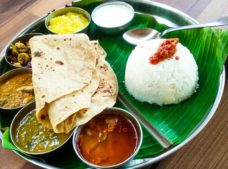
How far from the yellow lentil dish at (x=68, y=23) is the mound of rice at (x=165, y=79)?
0.54 metres

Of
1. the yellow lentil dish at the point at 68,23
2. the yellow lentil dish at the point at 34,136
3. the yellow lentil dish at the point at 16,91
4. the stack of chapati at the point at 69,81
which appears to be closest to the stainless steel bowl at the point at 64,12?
the yellow lentil dish at the point at 68,23

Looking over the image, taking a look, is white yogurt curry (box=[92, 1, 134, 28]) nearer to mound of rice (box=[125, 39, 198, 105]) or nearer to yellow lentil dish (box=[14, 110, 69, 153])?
mound of rice (box=[125, 39, 198, 105])

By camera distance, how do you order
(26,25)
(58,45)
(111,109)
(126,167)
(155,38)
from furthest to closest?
(26,25) → (155,38) → (58,45) → (111,109) → (126,167)

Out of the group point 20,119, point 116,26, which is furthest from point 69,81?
point 116,26

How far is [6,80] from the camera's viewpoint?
77.4 inches

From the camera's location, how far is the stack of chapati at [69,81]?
164cm

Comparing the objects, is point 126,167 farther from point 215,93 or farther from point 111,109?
point 215,93

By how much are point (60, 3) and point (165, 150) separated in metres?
1.49

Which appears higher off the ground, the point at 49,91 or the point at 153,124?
the point at 49,91

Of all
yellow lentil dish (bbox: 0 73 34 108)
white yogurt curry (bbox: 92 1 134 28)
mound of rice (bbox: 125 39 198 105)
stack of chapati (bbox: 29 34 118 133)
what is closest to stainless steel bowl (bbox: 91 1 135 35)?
white yogurt curry (bbox: 92 1 134 28)

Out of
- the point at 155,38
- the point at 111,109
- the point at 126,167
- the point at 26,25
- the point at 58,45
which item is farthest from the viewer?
the point at 26,25

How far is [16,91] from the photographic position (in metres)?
1.89

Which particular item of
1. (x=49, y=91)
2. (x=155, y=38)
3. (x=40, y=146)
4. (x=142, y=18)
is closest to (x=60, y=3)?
(x=142, y=18)

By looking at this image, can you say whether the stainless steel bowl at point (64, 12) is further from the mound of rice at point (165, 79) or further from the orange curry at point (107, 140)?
the orange curry at point (107, 140)
